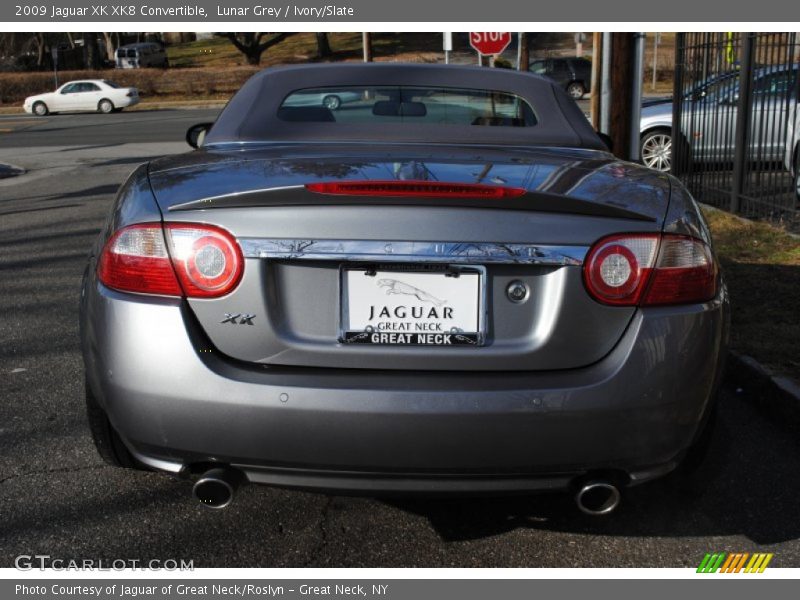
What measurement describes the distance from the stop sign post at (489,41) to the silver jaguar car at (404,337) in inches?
572

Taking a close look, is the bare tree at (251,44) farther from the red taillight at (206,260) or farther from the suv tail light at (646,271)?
the suv tail light at (646,271)

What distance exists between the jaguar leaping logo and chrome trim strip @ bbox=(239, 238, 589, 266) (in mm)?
61

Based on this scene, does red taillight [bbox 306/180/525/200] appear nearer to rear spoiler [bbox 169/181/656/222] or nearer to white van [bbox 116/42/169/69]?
rear spoiler [bbox 169/181/656/222]

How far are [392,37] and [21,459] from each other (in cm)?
7334

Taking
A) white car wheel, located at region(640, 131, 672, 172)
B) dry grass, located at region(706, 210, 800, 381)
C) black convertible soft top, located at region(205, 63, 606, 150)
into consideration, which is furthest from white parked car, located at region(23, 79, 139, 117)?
black convertible soft top, located at region(205, 63, 606, 150)

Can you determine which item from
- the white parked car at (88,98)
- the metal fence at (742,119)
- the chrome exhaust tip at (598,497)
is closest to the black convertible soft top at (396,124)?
the chrome exhaust tip at (598,497)

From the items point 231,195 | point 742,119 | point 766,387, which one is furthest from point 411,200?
point 742,119

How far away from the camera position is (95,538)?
314 cm

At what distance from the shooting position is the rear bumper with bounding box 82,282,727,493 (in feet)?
8.32

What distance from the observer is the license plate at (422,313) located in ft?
8.55

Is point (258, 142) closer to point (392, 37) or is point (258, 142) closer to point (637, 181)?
point (637, 181)

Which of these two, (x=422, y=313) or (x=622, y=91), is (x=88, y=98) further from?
(x=422, y=313)
